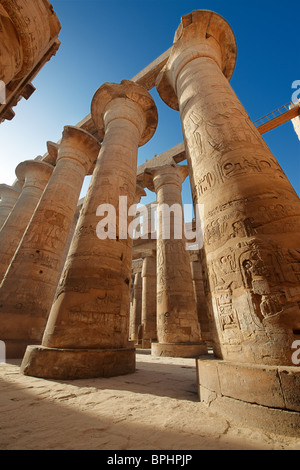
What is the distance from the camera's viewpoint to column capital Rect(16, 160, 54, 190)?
30.8 feet

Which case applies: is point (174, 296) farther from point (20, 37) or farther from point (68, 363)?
point (20, 37)

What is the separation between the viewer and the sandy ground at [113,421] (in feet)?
4.26

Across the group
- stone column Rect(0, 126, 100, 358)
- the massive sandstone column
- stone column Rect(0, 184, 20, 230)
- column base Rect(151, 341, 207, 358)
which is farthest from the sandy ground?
stone column Rect(0, 184, 20, 230)

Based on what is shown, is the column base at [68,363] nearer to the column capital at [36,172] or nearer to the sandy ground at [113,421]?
the sandy ground at [113,421]

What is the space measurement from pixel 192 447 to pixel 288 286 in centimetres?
135

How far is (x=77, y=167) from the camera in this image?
303 inches

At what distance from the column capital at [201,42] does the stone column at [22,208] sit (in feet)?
22.3

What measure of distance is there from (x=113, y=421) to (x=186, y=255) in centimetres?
651

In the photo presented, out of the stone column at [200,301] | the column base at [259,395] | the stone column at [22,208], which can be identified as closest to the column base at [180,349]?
the stone column at [200,301]

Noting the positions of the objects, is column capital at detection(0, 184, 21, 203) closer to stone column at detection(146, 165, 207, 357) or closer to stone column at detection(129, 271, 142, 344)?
stone column at detection(146, 165, 207, 357)

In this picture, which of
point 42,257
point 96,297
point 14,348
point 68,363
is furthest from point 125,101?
point 14,348

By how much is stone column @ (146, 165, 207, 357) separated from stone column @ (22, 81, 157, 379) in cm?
325
